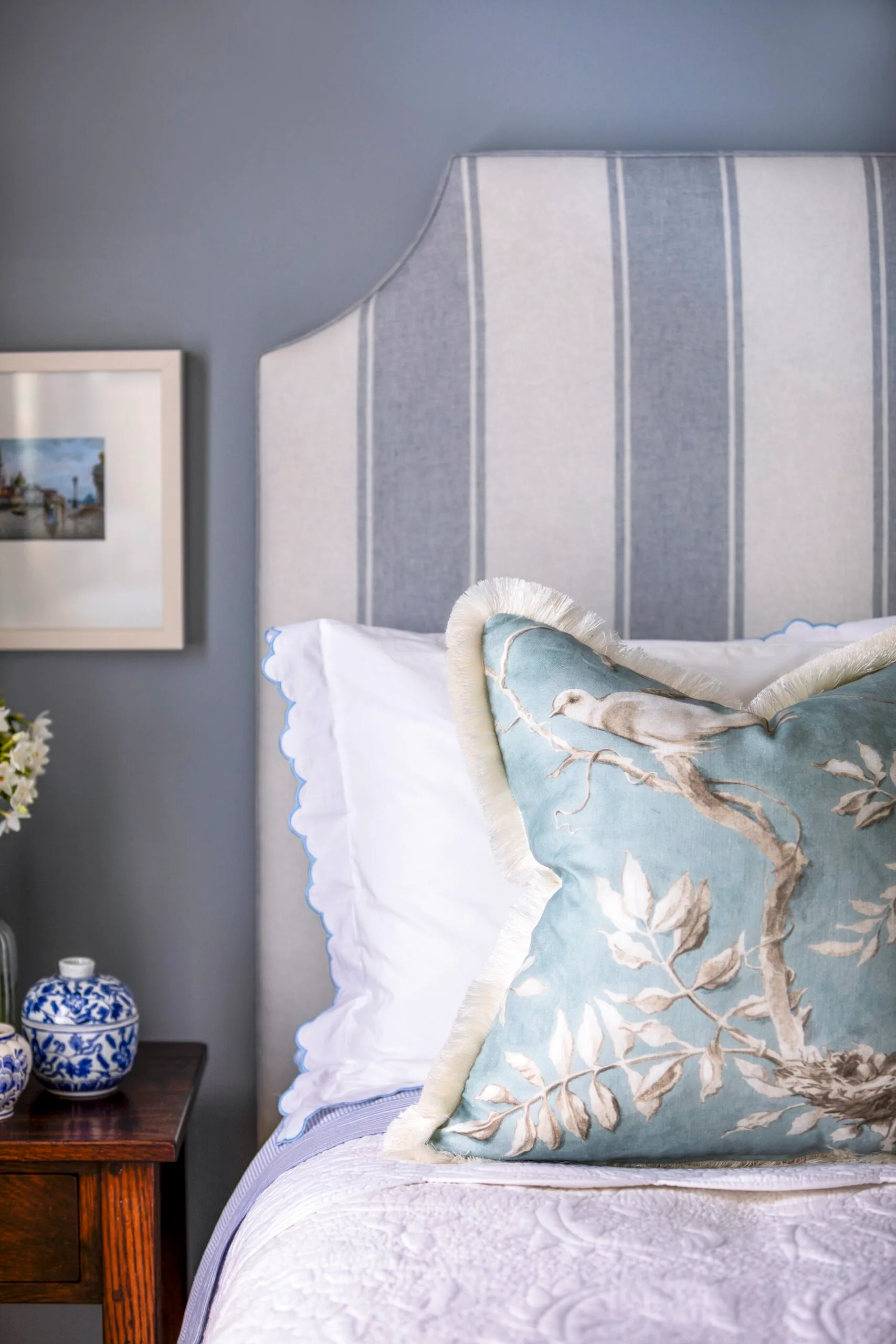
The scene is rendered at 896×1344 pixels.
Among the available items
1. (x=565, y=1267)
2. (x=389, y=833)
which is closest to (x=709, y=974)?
(x=565, y=1267)

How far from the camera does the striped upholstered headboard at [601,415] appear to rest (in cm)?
154

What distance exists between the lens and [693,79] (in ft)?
5.33

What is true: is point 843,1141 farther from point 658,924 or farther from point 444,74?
point 444,74

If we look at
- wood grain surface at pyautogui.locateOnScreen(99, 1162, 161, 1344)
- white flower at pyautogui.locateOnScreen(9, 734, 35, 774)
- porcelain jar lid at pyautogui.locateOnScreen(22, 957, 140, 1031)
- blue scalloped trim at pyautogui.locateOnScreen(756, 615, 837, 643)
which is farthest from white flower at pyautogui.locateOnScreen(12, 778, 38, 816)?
blue scalloped trim at pyautogui.locateOnScreen(756, 615, 837, 643)

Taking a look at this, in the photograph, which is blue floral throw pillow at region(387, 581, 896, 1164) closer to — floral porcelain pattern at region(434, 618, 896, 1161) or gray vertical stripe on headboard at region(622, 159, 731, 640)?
floral porcelain pattern at region(434, 618, 896, 1161)

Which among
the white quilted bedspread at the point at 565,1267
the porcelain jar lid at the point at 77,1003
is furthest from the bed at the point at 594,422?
the white quilted bedspread at the point at 565,1267

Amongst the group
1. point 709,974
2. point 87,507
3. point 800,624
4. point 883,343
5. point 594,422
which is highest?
point 883,343

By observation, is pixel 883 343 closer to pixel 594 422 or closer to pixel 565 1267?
pixel 594 422

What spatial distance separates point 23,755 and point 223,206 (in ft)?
2.87

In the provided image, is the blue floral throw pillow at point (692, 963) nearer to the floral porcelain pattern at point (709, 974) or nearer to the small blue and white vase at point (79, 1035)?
the floral porcelain pattern at point (709, 974)

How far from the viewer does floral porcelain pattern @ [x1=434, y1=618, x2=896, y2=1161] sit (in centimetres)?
88

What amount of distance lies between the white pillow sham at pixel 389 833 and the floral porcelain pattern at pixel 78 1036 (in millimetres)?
252

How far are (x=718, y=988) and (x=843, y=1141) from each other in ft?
0.58

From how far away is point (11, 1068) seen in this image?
1.27 m
